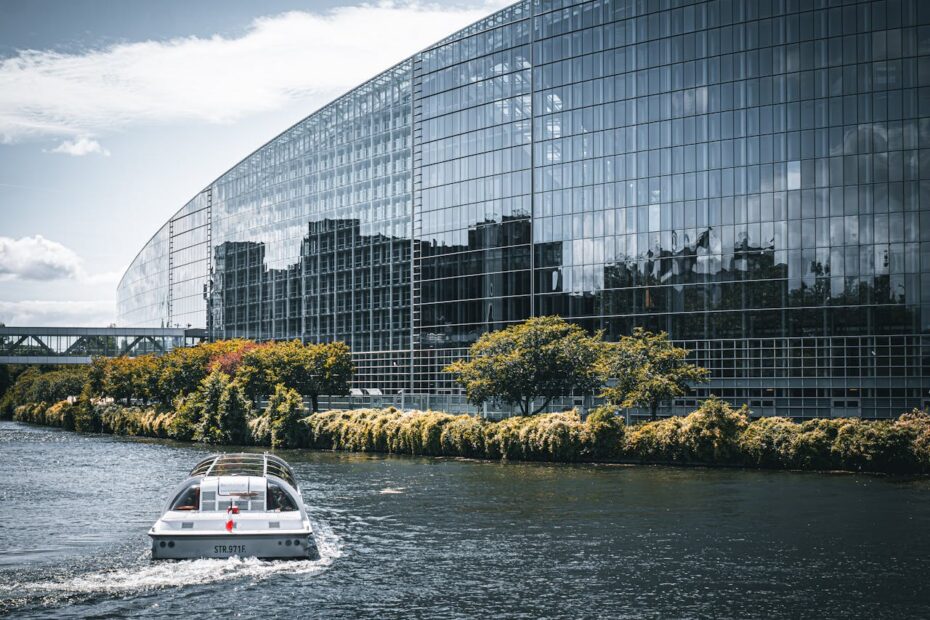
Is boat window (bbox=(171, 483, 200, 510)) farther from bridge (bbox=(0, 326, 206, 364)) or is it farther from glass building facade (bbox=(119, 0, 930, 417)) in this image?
bridge (bbox=(0, 326, 206, 364))

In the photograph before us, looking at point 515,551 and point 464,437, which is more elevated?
point 464,437

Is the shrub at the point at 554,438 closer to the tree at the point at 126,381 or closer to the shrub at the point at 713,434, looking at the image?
the shrub at the point at 713,434

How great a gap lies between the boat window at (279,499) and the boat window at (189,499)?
9.44 feet

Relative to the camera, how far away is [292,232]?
14738 cm

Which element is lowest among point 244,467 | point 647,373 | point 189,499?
point 189,499

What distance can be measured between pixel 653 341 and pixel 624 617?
58.5m

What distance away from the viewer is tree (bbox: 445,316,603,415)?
9194 cm

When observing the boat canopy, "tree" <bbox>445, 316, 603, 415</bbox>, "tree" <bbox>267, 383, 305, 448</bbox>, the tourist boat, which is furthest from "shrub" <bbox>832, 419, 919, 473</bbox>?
"tree" <bbox>267, 383, 305, 448</bbox>

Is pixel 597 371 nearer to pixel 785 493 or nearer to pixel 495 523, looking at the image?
pixel 785 493

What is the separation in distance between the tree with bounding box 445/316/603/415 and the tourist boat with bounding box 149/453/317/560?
166ft

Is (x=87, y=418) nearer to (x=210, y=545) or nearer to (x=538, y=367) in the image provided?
(x=538, y=367)

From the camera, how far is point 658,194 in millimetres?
105938

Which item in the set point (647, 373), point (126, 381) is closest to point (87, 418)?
point (126, 381)

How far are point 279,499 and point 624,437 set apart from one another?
41.6 m
